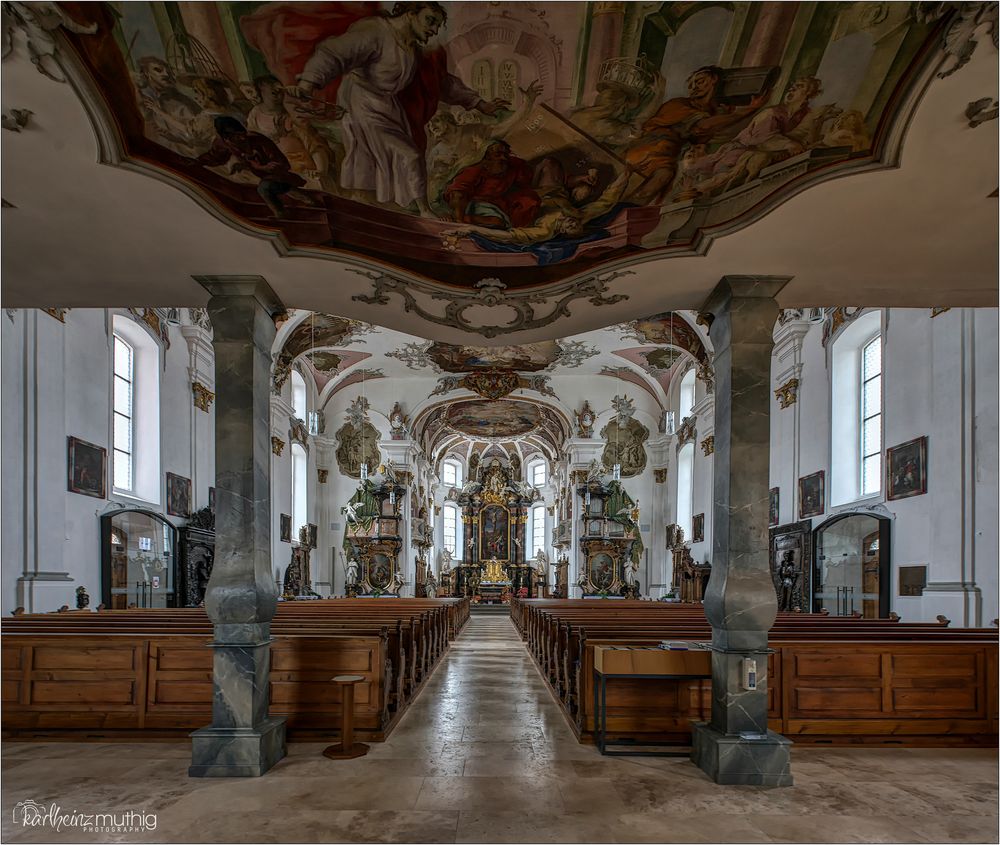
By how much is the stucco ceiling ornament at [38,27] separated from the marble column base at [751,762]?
5909mm

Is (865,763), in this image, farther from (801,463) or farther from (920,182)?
(801,463)

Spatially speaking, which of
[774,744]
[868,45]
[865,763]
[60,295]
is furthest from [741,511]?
[60,295]

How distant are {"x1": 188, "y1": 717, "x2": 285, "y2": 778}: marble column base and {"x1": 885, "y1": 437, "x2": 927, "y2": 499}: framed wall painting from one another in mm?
9368

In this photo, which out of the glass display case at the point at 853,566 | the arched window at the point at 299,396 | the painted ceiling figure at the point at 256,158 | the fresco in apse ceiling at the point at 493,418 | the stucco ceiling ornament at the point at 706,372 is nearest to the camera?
the painted ceiling figure at the point at 256,158

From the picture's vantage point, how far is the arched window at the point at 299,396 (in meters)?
22.9

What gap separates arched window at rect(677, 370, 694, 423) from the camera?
2231 centimetres

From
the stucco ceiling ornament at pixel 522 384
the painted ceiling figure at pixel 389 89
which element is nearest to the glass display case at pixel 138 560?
the painted ceiling figure at pixel 389 89

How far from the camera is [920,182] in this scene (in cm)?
473

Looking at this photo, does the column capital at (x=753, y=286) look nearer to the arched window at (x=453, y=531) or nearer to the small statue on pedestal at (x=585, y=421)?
the small statue on pedestal at (x=585, y=421)

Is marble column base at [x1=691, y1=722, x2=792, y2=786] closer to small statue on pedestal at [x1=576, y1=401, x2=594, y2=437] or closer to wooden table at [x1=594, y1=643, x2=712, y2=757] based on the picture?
wooden table at [x1=594, y1=643, x2=712, y2=757]

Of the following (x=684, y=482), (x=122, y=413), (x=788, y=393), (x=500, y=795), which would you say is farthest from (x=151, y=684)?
(x=684, y=482)

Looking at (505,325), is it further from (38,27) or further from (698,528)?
(698,528)

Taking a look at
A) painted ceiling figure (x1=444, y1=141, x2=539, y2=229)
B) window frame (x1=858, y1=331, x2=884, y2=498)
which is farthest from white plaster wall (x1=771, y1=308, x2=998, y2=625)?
painted ceiling figure (x1=444, y1=141, x2=539, y2=229)

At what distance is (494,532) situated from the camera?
131ft
